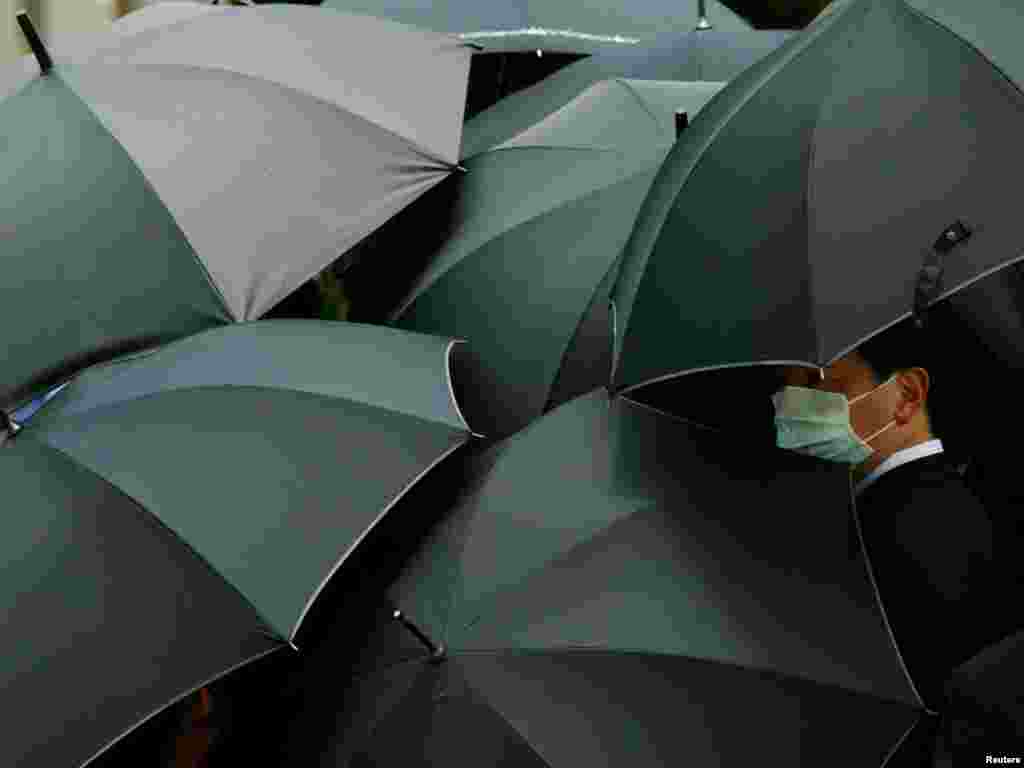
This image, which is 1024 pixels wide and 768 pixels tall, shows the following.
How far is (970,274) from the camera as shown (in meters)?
3.82

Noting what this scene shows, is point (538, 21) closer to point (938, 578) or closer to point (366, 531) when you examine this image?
point (366, 531)

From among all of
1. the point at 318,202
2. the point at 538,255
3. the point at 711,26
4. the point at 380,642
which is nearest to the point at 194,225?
the point at 318,202

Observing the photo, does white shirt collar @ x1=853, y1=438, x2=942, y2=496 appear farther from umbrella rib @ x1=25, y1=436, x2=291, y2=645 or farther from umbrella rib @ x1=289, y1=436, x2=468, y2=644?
umbrella rib @ x1=25, y1=436, x2=291, y2=645

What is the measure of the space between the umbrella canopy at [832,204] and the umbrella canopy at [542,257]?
56 cm

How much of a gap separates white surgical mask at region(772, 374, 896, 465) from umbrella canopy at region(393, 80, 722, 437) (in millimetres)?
635

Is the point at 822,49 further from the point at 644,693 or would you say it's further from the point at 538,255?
the point at 644,693

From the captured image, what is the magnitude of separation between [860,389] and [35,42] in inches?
102

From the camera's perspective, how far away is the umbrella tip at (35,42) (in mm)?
5410

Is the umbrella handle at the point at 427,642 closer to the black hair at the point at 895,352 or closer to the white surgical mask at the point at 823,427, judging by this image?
the white surgical mask at the point at 823,427

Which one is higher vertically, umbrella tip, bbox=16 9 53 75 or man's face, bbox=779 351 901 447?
umbrella tip, bbox=16 9 53 75

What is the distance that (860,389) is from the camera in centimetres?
430

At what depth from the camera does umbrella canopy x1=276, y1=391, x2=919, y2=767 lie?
3.71 m

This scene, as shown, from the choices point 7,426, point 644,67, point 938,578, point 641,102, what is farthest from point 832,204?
point 644,67

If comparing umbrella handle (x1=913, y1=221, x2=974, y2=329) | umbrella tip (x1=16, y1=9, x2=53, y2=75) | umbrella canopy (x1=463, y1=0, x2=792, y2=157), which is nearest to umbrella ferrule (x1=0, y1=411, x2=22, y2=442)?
umbrella tip (x1=16, y1=9, x2=53, y2=75)
